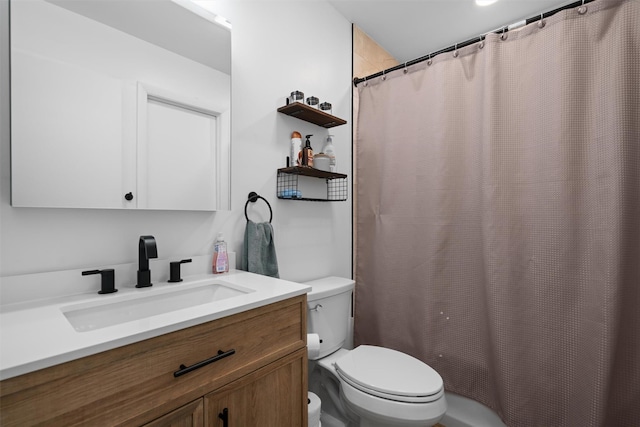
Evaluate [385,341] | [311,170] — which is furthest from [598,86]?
[385,341]

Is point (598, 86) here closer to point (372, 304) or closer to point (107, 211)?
point (372, 304)

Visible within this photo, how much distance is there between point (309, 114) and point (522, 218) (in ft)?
3.91

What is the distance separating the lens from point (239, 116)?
1419 millimetres

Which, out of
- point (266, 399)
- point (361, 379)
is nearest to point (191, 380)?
point (266, 399)

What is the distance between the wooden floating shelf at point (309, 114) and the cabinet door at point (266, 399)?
3.76 feet

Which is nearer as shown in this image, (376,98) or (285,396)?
(285,396)

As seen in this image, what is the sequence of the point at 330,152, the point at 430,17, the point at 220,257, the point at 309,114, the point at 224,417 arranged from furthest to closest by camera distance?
the point at 430,17, the point at 330,152, the point at 309,114, the point at 220,257, the point at 224,417

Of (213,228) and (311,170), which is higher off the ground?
(311,170)

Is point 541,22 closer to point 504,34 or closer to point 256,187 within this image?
point 504,34

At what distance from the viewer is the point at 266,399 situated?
0.93 meters

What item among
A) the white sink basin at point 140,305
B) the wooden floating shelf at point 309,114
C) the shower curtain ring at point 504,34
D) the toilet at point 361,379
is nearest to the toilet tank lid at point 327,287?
the toilet at point 361,379

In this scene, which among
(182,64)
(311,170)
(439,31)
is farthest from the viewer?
(439,31)

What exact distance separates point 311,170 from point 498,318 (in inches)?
46.6

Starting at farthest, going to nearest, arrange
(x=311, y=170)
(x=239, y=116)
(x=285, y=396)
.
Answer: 1. (x=311, y=170)
2. (x=239, y=116)
3. (x=285, y=396)
